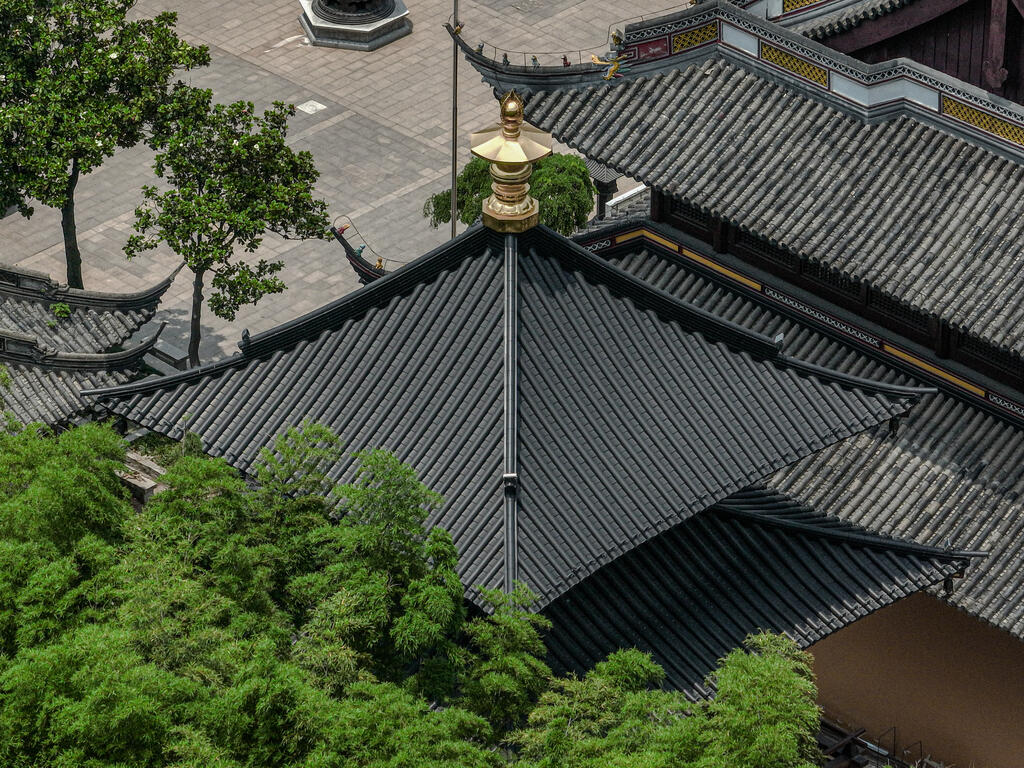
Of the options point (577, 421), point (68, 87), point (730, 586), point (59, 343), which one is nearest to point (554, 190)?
point (68, 87)

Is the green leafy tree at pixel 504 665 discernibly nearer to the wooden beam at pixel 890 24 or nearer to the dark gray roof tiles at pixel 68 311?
the wooden beam at pixel 890 24

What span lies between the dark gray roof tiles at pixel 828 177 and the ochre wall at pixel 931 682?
652cm

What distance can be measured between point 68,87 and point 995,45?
20.9 metres

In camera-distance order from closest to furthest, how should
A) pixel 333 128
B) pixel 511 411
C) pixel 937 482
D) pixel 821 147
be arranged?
pixel 511 411, pixel 937 482, pixel 821 147, pixel 333 128

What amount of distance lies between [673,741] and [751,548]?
6.04 metres

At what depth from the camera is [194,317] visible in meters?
42.2

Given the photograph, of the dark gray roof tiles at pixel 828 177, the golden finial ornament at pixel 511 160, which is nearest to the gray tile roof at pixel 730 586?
the dark gray roof tiles at pixel 828 177

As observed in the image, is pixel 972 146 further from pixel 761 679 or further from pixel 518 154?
pixel 761 679

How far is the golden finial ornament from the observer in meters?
21.8

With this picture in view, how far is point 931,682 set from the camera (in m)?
32.4

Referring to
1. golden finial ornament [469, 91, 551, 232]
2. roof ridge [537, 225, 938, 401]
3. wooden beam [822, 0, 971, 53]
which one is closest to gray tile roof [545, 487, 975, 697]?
roof ridge [537, 225, 938, 401]

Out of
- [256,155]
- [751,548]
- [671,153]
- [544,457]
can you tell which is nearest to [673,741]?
[544,457]

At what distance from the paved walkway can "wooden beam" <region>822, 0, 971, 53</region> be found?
1879 cm

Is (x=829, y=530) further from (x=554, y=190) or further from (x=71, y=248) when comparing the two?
(x=71, y=248)
